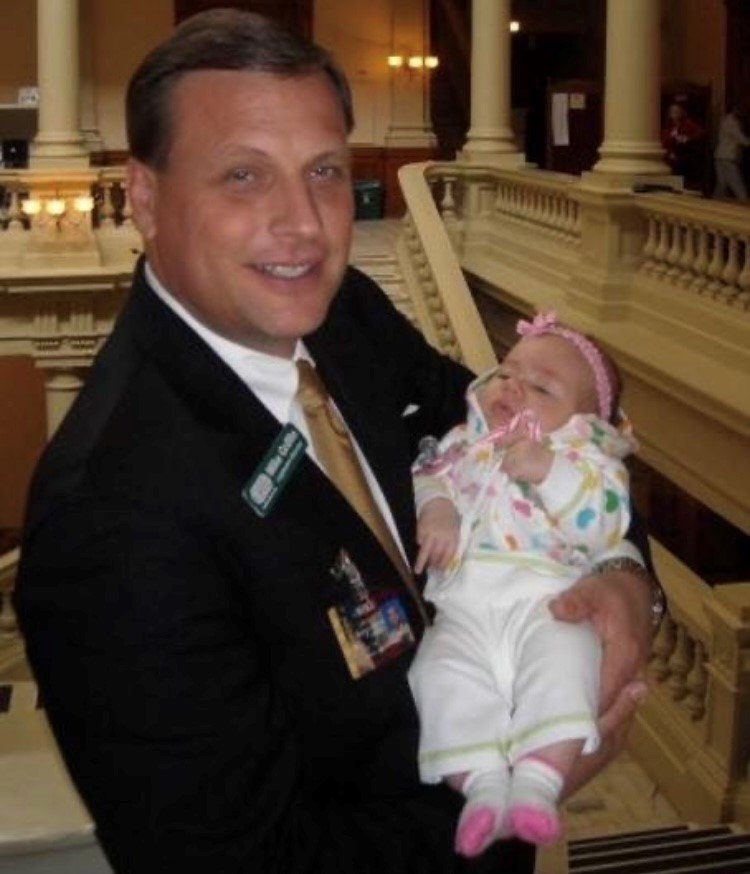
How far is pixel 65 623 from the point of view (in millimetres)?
1366

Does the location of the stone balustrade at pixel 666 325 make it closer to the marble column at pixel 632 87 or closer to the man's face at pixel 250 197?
the marble column at pixel 632 87

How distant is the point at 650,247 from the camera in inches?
345

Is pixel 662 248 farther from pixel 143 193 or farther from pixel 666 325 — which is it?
pixel 143 193

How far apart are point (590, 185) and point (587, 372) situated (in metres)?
7.18

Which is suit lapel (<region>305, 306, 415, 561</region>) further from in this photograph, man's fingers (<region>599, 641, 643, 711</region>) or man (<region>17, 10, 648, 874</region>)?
man's fingers (<region>599, 641, 643, 711</region>)

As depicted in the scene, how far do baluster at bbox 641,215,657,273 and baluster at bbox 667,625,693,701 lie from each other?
4.09m

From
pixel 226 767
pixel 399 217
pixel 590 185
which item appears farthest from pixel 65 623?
pixel 399 217

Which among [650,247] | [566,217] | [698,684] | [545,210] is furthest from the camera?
[545,210]

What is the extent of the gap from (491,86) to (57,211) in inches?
167

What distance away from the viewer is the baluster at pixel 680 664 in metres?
5.14

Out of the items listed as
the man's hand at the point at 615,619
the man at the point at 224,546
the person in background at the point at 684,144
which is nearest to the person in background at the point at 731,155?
the person in background at the point at 684,144

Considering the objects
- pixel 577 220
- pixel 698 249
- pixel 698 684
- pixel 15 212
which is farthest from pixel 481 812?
pixel 15 212

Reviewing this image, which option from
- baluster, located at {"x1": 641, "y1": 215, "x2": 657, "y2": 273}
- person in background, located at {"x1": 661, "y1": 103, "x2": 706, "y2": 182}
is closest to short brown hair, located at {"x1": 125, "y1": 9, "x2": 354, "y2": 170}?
baluster, located at {"x1": 641, "y1": 215, "x2": 657, "y2": 273}

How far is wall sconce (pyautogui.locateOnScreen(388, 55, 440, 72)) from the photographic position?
1861 centimetres
